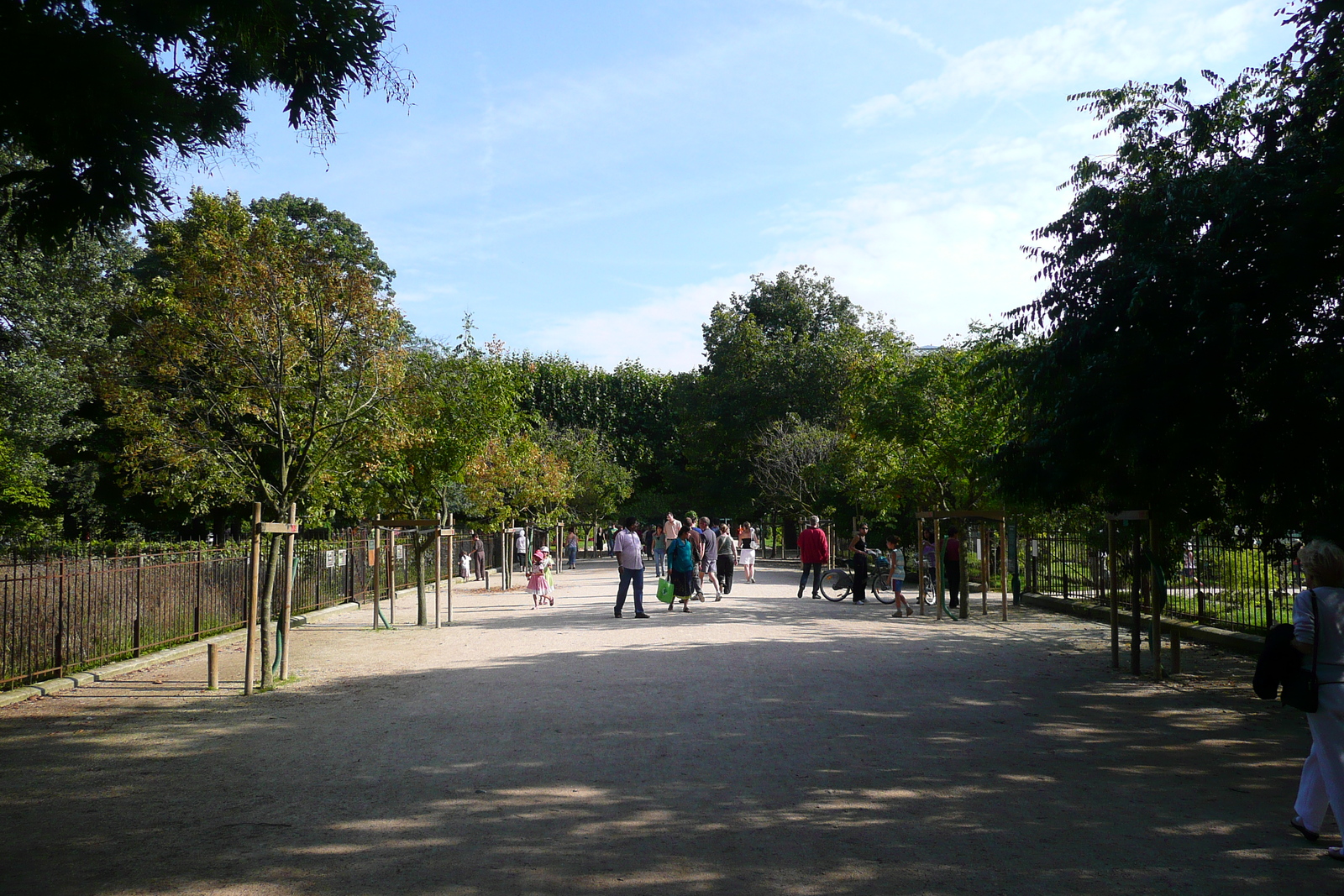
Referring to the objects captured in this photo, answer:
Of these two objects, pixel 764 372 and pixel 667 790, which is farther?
pixel 764 372

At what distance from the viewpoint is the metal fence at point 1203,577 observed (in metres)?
12.3

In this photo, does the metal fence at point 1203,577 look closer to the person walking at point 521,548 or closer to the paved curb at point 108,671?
the paved curb at point 108,671

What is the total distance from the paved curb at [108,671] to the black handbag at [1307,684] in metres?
9.46

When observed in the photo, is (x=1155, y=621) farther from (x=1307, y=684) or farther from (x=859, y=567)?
(x=859, y=567)

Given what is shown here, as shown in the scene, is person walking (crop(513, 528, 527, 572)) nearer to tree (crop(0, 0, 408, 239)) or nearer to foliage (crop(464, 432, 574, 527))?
foliage (crop(464, 432, 574, 527))

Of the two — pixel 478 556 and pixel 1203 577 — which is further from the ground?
pixel 1203 577

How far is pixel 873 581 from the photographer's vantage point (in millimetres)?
22594

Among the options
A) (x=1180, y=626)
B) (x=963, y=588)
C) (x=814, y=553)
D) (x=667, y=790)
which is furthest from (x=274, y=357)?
(x=814, y=553)

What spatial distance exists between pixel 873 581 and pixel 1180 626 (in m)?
8.50

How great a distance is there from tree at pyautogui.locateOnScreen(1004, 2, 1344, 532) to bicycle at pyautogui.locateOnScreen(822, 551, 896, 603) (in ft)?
39.0

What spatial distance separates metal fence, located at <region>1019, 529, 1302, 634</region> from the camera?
40.4 ft

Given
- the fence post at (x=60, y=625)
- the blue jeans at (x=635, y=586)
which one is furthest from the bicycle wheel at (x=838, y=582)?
the fence post at (x=60, y=625)

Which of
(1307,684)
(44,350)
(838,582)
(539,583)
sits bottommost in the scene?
(838,582)

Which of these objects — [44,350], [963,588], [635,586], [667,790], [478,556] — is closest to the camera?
[667,790]
